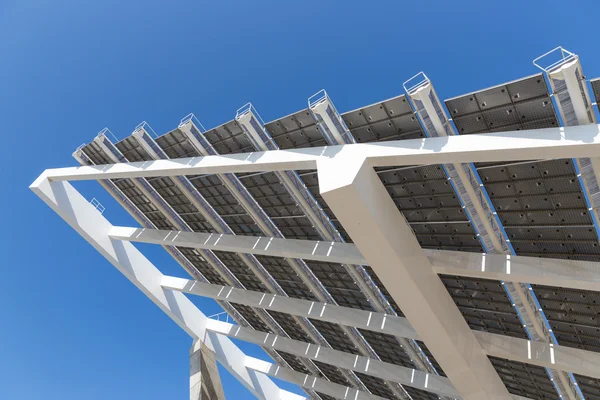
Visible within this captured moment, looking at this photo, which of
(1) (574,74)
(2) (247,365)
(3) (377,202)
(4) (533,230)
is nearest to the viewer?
(1) (574,74)

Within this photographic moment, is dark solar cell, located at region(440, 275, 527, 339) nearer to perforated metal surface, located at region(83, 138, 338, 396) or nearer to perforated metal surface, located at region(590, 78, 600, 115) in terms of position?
perforated metal surface, located at region(590, 78, 600, 115)

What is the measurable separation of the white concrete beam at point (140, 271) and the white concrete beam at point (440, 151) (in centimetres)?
1078

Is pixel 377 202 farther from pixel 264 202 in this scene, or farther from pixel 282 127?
pixel 264 202

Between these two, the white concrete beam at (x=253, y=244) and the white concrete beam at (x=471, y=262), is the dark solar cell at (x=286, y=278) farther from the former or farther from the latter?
the white concrete beam at (x=471, y=262)

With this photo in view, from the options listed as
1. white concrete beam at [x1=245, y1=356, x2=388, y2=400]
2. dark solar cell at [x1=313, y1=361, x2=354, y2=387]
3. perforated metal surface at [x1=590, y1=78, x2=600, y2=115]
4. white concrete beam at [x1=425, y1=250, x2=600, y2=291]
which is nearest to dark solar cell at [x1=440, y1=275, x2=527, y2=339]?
white concrete beam at [x1=425, y1=250, x2=600, y2=291]

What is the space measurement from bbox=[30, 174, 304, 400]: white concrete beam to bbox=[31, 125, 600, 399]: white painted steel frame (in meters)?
0.54

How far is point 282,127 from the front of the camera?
44.7 ft

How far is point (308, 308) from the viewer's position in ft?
67.3

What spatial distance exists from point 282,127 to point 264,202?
444 centimetres

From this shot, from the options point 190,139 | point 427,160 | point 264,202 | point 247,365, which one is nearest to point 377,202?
point 427,160

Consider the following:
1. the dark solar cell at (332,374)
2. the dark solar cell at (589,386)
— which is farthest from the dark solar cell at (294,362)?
the dark solar cell at (589,386)

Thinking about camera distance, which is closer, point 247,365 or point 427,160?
point 427,160

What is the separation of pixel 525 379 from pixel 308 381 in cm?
1614

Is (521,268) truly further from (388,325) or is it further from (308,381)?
(308,381)
